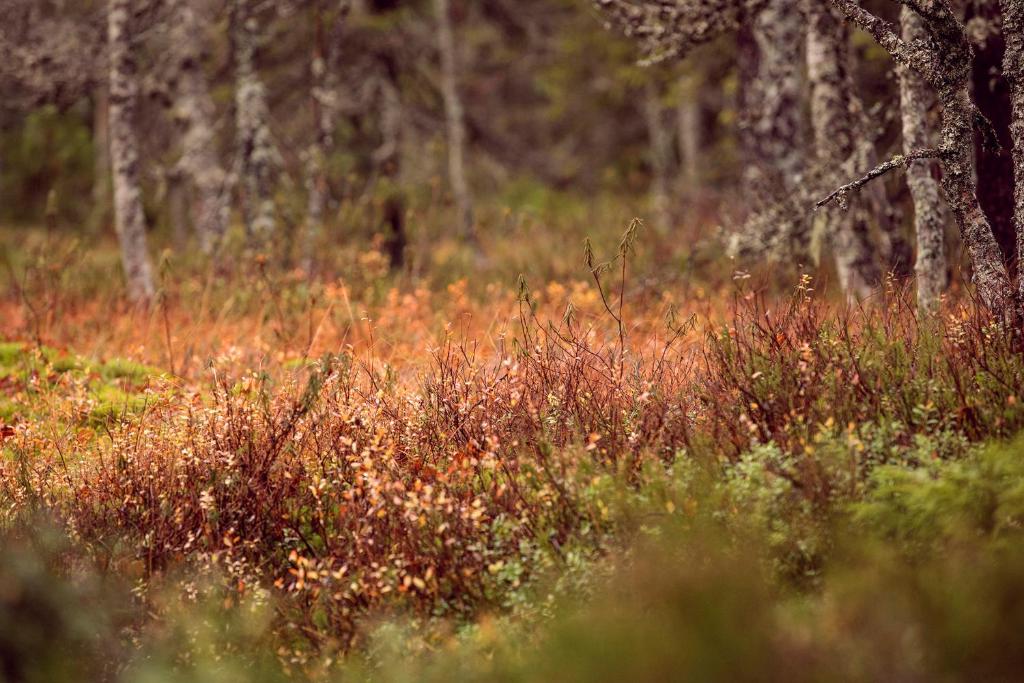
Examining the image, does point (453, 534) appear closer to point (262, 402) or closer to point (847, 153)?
point (262, 402)

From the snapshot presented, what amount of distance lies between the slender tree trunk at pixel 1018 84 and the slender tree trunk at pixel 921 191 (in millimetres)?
816

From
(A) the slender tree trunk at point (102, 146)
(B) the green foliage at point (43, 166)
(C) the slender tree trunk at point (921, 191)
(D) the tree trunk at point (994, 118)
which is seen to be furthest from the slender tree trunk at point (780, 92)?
(B) the green foliage at point (43, 166)

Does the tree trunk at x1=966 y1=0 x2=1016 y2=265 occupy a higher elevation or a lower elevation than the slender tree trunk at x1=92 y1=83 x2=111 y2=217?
lower

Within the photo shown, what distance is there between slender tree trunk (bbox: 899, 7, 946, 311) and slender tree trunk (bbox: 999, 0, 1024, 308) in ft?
2.68

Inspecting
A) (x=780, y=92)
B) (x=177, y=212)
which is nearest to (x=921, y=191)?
(x=780, y=92)

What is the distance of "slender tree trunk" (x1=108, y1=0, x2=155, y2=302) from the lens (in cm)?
919

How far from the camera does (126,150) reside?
9.41m

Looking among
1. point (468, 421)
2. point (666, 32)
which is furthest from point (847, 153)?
point (468, 421)

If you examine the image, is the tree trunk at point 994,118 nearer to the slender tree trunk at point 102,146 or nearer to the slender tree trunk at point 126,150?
the slender tree trunk at point 126,150

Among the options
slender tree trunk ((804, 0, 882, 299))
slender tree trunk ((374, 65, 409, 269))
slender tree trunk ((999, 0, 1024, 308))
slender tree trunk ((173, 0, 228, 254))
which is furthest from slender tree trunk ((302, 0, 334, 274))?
slender tree trunk ((999, 0, 1024, 308))

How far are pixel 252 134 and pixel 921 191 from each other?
25.0ft

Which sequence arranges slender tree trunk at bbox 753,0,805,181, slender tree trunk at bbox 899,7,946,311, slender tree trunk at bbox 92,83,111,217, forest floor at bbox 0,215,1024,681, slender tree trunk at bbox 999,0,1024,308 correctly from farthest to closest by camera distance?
slender tree trunk at bbox 92,83,111,217 → slender tree trunk at bbox 753,0,805,181 → slender tree trunk at bbox 899,7,946,311 → slender tree trunk at bbox 999,0,1024,308 → forest floor at bbox 0,215,1024,681

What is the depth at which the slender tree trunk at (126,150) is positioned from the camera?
919 cm

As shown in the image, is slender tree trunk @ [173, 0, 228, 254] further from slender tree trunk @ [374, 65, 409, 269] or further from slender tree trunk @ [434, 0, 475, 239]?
slender tree trunk @ [434, 0, 475, 239]
